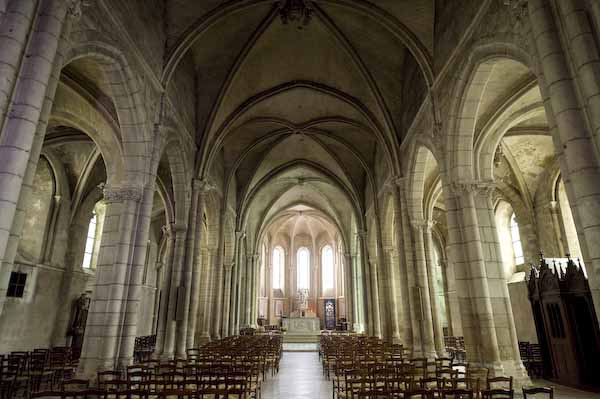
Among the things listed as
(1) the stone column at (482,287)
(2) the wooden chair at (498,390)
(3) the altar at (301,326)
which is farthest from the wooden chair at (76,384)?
(3) the altar at (301,326)

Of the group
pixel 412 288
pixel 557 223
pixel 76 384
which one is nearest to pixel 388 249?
pixel 412 288

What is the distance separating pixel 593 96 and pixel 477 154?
20.1 ft

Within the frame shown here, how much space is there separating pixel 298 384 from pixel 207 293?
12364 mm

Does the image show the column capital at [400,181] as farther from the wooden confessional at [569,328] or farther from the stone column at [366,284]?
the stone column at [366,284]

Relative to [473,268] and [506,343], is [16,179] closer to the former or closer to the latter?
[473,268]

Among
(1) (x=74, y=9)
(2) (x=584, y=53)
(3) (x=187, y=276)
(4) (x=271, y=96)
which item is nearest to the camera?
(2) (x=584, y=53)

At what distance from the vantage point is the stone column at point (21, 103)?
4.84 meters

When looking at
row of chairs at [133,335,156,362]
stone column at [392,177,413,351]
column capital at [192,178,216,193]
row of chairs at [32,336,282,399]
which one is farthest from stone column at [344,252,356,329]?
column capital at [192,178,216,193]

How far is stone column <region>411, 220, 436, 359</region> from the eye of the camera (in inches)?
501

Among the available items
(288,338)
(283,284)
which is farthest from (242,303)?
(283,284)

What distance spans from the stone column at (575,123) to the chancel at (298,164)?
0.03m

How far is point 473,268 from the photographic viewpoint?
9.03 meters

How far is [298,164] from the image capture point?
2511 cm

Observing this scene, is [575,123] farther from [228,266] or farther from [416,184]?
[228,266]
